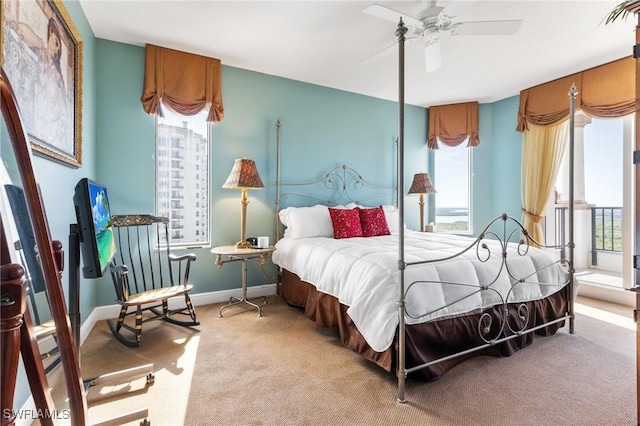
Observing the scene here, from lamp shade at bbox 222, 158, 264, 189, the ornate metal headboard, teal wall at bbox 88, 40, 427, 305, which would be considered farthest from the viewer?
the ornate metal headboard

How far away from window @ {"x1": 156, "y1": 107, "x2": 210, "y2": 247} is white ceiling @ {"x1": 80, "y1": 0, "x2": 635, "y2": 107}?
798 mm

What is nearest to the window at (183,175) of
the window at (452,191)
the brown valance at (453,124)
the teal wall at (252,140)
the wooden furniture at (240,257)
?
the teal wall at (252,140)

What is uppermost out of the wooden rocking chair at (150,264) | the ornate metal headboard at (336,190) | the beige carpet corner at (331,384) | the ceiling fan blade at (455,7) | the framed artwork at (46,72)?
the ceiling fan blade at (455,7)

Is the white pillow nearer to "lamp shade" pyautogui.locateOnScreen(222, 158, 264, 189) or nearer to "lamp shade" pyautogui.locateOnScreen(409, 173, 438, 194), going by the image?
"lamp shade" pyautogui.locateOnScreen(222, 158, 264, 189)

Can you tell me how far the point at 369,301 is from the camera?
2.00 m

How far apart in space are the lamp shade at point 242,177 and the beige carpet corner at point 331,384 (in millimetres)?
1461

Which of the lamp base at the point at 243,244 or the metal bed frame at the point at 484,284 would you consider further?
the lamp base at the point at 243,244

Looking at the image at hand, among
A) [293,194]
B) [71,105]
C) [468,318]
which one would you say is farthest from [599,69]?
[71,105]

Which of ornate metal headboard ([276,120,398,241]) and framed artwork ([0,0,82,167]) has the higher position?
framed artwork ([0,0,82,167])

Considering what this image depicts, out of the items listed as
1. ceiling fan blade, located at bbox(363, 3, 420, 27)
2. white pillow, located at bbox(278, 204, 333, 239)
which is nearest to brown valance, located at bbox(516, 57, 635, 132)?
ceiling fan blade, located at bbox(363, 3, 420, 27)

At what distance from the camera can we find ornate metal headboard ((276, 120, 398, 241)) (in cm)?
398

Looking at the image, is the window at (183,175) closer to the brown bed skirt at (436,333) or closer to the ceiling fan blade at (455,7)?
the brown bed skirt at (436,333)

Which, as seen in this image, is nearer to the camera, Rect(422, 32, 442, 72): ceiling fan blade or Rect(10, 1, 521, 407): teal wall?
Rect(422, 32, 442, 72): ceiling fan blade

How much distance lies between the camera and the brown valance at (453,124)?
4.84 m
